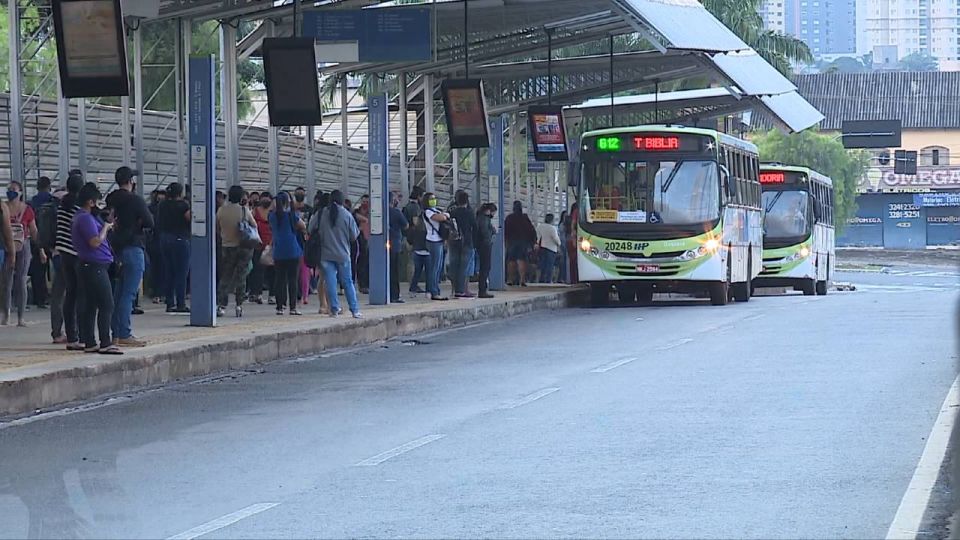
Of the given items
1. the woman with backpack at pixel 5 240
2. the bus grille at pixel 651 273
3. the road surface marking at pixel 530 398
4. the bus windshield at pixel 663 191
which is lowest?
the road surface marking at pixel 530 398

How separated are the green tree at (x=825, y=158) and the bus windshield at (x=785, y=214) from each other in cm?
4415

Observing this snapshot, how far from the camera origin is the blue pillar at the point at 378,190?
85.0 feet

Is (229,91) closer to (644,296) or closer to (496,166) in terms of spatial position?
(496,166)

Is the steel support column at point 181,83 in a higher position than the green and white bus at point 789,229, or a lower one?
higher

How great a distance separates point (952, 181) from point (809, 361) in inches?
3301

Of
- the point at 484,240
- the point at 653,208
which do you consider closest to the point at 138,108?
the point at 484,240

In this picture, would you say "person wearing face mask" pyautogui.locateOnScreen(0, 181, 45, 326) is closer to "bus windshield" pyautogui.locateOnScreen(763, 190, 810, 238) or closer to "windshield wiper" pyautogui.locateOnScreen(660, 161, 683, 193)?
"windshield wiper" pyautogui.locateOnScreen(660, 161, 683, 193)

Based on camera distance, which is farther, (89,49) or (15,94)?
(15,94)

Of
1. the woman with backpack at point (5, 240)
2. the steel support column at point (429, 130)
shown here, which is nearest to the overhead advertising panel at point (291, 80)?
the woman with backpack at point (5, 240)

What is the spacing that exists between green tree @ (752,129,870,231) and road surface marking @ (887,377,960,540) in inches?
3020

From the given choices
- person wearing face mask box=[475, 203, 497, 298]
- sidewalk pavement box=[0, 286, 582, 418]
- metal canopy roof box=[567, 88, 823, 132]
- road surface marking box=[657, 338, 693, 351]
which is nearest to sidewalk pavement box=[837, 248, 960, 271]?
metal canopy roof box=[567, 88, 823, 132]

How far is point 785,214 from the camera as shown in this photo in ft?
147

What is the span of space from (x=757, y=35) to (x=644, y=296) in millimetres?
36293

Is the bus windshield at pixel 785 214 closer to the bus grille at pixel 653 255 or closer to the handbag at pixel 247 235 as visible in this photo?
the bus grille at pixel 653 255
